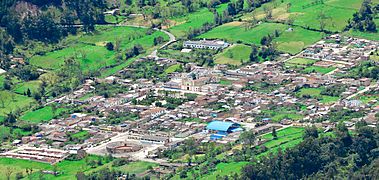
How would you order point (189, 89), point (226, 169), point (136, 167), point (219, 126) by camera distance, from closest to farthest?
point (226, 169) < point (136, 167) < point (219, 126) < point (189, 89)

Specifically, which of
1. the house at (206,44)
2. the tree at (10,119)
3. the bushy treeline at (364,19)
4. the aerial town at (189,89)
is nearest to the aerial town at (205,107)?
the aerial town at (189,89)

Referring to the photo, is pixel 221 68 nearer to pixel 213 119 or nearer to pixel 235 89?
pixel 235 89

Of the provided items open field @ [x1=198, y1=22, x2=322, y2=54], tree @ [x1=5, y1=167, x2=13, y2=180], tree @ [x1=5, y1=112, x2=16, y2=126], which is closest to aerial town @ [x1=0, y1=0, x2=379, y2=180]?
tree @ [x1=5, y1=112, x2=16, y2=126]

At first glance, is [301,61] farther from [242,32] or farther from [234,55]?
[242,32]

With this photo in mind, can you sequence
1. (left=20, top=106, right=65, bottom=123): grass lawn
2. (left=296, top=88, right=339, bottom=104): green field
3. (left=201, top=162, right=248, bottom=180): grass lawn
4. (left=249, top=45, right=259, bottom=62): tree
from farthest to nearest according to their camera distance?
(left=249, top=45, right=259, bottom=62): tree < (left=20, top=106, right=65, bottom=123): grass lawn < (left=296, top=88, right=339, bottom=104): green field < (left=201, top=162, right=248, bottom=180): grass lawn

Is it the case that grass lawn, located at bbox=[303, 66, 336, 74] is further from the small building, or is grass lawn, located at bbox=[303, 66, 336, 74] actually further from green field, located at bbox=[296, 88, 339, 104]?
the small building

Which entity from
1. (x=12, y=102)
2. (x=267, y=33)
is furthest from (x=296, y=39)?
(x=12, y=102)

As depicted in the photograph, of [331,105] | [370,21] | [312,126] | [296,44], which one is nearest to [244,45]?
[296,44]
